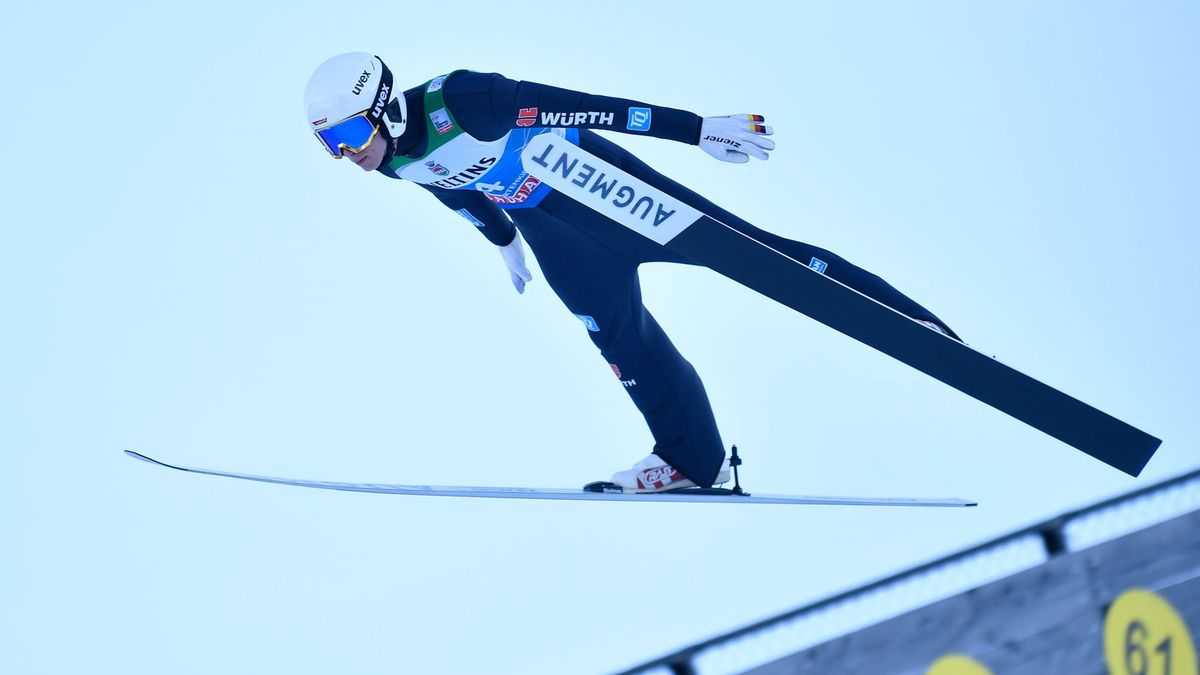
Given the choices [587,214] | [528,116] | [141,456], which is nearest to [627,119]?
[528,116]

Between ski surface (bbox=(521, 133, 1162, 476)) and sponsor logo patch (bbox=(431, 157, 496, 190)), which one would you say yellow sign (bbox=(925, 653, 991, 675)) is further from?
sponsor logo patch (bbox=(431, 157, 496, 190))

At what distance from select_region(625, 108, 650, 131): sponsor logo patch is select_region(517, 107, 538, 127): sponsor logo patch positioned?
0.67 feet

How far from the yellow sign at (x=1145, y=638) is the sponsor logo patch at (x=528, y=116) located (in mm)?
1551

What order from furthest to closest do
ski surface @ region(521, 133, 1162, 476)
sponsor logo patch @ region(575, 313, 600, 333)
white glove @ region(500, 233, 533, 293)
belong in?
white glove @ region(500, 233, 533, 293) → sponsor logo patch @ region(575, 313, 600, 333) → ski surface @ region(521, 133, 1162, 476)

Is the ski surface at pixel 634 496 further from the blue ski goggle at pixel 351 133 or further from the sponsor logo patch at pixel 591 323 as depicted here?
the blue ski goggle at pixel 351 133

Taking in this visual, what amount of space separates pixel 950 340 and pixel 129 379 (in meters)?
2.60

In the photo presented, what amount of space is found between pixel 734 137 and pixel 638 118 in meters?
0.21

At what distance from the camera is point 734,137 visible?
3008mm

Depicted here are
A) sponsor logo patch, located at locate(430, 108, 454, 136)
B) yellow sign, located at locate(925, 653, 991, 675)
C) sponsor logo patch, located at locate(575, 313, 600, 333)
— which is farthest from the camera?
sponsor logo patch, located at locate(575, 313, 600, 333)

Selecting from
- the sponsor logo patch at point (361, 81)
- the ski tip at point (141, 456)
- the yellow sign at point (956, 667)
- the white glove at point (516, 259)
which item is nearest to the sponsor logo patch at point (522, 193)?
the white glove at point (516, 259)

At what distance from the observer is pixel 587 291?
3.37 m

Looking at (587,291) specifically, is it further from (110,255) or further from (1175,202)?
(1175,202)

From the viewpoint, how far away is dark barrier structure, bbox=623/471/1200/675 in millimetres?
2279

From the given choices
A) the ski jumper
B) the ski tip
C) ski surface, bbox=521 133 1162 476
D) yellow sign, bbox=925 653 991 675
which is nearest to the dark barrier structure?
yellow sign, bbox=925 653 991 675
